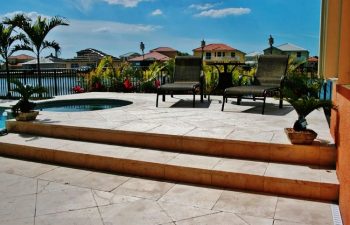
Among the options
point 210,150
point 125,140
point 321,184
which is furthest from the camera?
point 125,140

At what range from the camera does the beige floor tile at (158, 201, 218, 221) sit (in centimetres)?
289

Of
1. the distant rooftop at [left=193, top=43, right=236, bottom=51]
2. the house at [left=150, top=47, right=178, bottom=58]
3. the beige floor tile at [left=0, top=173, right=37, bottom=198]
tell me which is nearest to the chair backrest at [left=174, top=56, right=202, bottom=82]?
the beige floor tile at [left=0, top=173, right=37, bottom=198]

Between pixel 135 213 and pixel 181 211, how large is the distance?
418mm

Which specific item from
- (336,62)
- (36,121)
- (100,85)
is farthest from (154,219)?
(100,85)

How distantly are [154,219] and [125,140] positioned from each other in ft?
6.34

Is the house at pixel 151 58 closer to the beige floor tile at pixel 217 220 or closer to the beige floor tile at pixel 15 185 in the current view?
the beige floor tile at pixel 15 185

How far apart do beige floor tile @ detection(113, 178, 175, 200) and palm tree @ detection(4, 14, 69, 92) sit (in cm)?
844

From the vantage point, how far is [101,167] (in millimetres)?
4195

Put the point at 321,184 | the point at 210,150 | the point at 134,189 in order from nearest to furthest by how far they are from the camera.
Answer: the point at 321,184
the point at 134,189
the point at 210,150

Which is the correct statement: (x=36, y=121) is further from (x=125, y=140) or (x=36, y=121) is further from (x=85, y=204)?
(x=85, y=204)

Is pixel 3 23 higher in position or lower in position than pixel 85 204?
higher

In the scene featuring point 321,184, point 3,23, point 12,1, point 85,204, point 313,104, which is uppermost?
point 12,1

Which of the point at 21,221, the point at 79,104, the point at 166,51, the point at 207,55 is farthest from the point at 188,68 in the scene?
the point at 166,51

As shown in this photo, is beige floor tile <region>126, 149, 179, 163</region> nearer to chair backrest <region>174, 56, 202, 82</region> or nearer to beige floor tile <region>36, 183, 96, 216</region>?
beige floor tile <region>36, 183, 96, 216</region>
